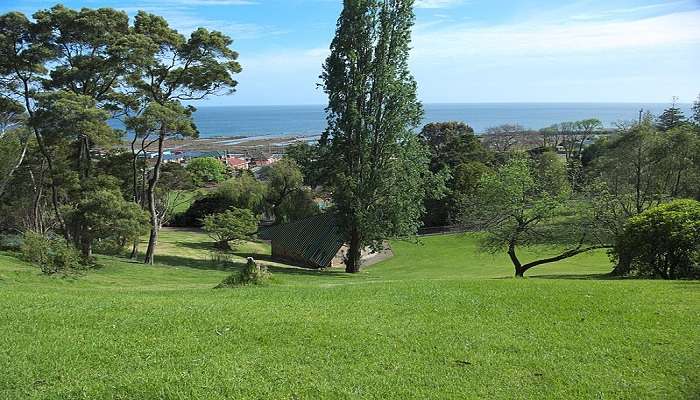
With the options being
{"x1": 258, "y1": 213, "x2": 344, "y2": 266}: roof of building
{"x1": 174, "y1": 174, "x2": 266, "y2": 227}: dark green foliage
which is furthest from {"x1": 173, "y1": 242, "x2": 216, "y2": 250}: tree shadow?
{"x1": 174, "y1": 174, "x2": 266, "y2": 227}: dark green foliage

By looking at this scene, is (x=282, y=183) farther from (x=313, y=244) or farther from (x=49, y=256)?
(x=49, y=256)

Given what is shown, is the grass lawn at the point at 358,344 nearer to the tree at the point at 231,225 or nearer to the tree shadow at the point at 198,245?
the tree at the point at 231,225

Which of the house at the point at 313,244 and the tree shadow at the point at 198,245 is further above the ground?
the house at the point at 313,244

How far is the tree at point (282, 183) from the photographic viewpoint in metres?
50.8

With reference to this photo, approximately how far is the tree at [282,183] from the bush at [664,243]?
119 feet

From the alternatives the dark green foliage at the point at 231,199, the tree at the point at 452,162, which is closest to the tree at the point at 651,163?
the tree at the point at 452,162

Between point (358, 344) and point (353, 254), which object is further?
point (353, 254)

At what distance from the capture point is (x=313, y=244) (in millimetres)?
35625

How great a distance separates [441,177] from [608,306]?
1872 centimetres

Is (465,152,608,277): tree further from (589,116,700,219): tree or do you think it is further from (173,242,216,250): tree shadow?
(173,242,216,250): tree shadow

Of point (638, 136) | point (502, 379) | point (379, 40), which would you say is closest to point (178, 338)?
point (502, 379)

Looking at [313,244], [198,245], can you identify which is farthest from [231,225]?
[198,245]

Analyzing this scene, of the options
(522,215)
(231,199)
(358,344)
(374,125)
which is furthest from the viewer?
(231,199)

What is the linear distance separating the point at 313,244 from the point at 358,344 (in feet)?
91.6
